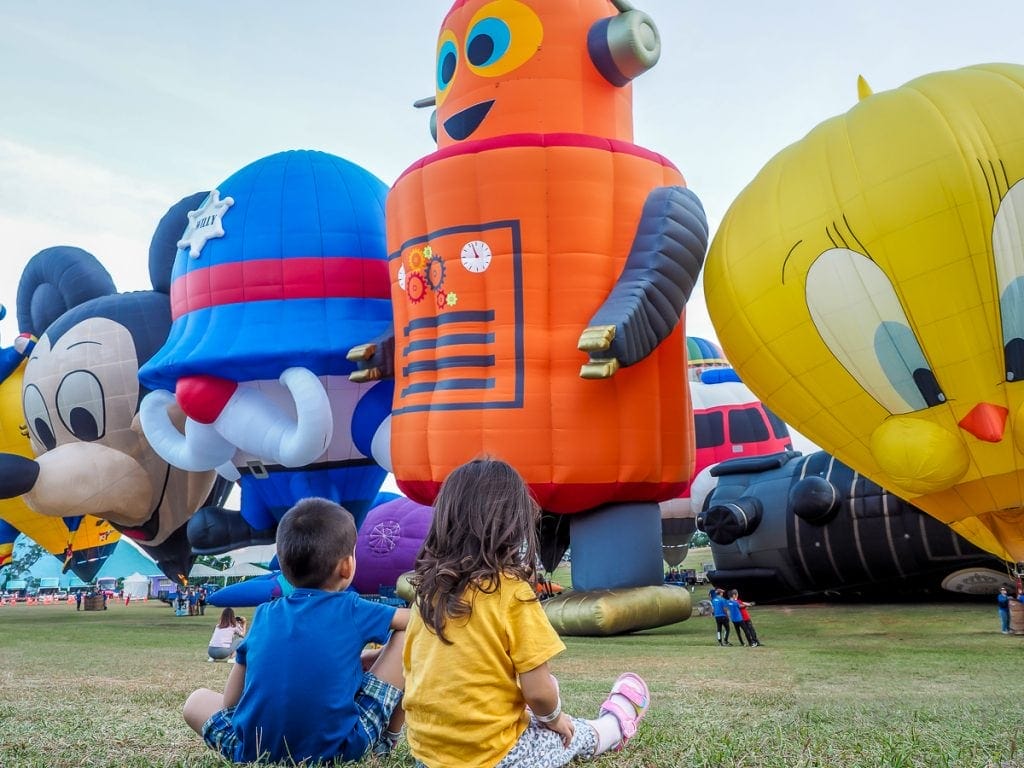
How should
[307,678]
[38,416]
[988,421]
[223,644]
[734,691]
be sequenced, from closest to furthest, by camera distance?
[307,678], [734,691], [988,421], [223,644], [38,416]

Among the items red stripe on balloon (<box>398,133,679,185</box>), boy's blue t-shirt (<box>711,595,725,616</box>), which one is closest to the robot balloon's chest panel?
red stripe on balloon (<box>398,133,679,185</box>)

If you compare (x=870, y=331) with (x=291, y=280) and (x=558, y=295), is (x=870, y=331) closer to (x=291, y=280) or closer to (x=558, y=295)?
(x=558, y=295)

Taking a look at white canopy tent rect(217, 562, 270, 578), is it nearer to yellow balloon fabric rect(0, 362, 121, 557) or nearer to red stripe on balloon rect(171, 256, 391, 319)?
yellow balloon fabric rect(0, 362, 121, 557)

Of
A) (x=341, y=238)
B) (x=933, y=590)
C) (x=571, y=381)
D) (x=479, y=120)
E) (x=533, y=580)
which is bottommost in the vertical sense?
(x=933, y=590)

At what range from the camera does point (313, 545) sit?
2.37 metres

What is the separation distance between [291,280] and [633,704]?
9.18m

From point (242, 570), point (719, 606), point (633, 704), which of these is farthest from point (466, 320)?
point (242, 570)

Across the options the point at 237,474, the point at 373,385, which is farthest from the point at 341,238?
the point at 237,474

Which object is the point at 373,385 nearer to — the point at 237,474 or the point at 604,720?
the point at 237,474

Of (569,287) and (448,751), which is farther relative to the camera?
Answer: (569,287)

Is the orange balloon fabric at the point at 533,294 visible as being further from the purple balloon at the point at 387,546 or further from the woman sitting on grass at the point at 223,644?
the purple balloon at the point at 387,546

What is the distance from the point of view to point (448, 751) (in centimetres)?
211

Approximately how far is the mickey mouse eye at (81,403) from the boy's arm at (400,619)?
12.2 meters

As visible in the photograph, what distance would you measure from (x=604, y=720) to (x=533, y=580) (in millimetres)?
565
